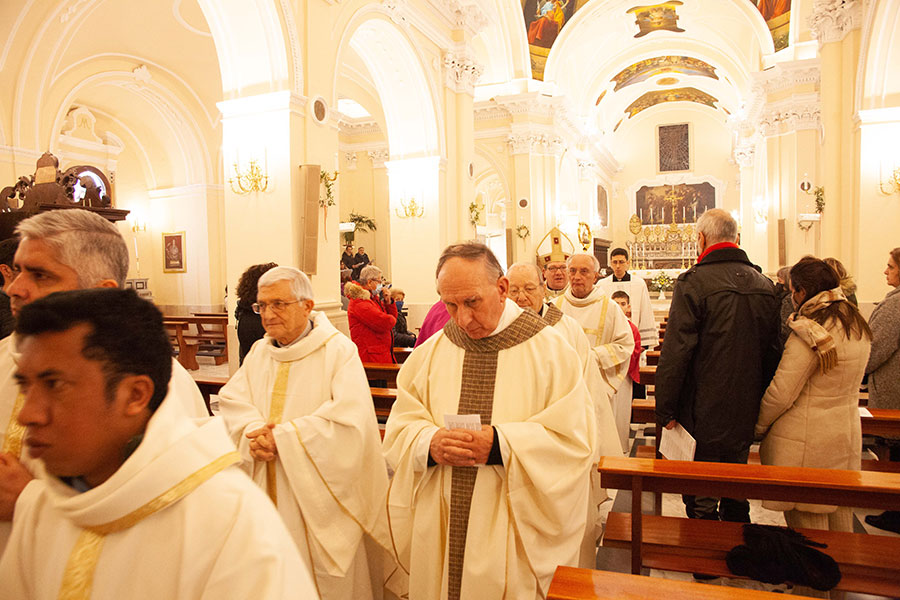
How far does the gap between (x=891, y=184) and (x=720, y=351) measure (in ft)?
27.3

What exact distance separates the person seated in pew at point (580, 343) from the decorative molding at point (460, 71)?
29.9 ft

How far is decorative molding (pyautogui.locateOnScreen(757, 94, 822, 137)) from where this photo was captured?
15.8m

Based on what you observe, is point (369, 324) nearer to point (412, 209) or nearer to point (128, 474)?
point (128, 474)

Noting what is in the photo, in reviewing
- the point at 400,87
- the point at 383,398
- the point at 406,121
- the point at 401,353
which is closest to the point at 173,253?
the point at 406,121

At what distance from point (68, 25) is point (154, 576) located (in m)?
13.0

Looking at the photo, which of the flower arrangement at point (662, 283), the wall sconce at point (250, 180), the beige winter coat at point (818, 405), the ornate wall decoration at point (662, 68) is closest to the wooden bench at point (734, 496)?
the beige winter coat at point (818, 405)

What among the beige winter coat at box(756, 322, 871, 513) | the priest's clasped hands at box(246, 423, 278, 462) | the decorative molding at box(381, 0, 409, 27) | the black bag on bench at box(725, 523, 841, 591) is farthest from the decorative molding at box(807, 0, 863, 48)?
the priest's clasped hands at box(246, 423, 278, 462)

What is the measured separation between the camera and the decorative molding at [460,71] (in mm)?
11906

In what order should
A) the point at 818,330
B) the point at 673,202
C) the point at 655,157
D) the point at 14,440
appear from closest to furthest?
the point at 14,440, the point at 818,330, the point at 673,202, the point at 655,157

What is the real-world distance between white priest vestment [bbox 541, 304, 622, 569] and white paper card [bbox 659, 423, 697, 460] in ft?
1.20

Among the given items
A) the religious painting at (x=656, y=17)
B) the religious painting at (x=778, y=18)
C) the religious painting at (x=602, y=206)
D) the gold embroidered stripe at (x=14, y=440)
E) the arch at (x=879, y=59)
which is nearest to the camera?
the gold embroidered stripe at (x=14, y=440)

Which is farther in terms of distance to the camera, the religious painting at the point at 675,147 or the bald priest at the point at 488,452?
the religious painting at the point at 675,147

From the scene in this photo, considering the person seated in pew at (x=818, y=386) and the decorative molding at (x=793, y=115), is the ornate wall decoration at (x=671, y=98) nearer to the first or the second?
the decorative molding at (x=793, y=115)

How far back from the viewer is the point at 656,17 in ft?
67.6
